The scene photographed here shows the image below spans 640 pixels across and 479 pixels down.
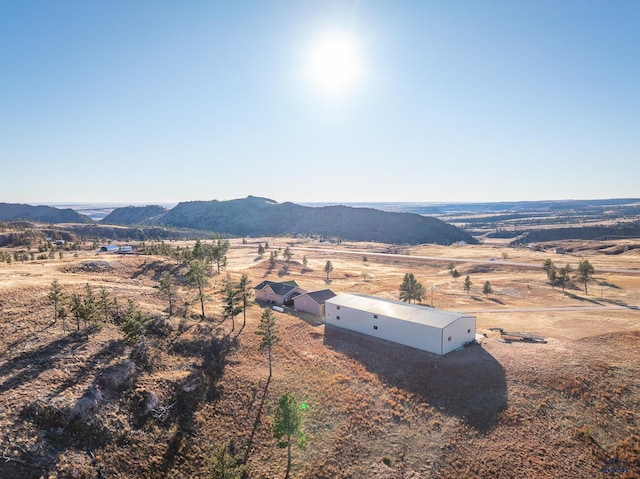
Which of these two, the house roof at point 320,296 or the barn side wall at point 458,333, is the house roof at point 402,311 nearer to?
the barn side wall at point 458,333

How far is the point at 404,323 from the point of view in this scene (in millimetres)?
46812

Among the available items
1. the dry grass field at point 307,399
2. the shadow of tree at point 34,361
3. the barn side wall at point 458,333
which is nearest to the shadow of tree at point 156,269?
the dry grass field at point 307,399

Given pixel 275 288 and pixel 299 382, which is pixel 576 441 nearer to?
pixel 299 382

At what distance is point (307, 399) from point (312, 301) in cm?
2677

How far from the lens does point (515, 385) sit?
36875mm

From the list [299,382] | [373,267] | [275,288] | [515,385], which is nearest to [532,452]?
[515,385]

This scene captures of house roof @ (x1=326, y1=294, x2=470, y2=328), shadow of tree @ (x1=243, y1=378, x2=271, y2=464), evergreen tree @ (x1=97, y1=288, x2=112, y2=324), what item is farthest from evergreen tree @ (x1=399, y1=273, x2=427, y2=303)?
evergreen tree @ (x1=97, y1=288, x2=112, y2=324)

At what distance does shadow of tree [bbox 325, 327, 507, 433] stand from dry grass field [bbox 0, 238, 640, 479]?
174mm

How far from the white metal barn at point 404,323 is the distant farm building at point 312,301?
4.64 metres

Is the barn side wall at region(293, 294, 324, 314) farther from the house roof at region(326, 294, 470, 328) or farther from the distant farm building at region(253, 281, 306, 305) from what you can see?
the house roof at region(326, 294, 470, 328)

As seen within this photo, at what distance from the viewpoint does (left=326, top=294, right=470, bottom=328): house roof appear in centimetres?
4612

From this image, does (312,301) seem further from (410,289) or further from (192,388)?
(192,388)

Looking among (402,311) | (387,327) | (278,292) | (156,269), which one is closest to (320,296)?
(278,292)

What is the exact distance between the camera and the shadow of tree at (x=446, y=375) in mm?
34375
